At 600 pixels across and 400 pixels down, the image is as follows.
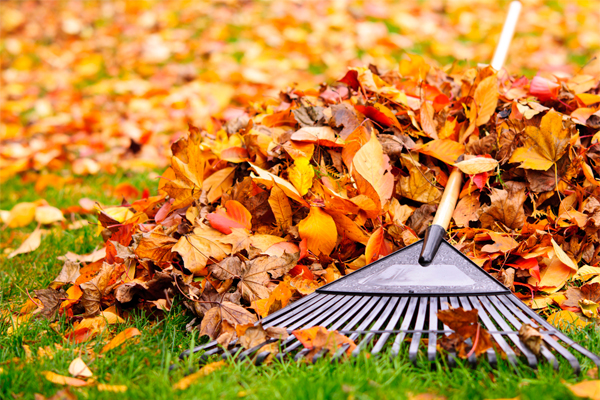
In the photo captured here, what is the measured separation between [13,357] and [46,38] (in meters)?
4.48

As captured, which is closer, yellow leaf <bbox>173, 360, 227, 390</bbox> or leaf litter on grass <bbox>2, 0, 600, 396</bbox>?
yellow leaf <bbox>173, 360, 227, 390</bbox>

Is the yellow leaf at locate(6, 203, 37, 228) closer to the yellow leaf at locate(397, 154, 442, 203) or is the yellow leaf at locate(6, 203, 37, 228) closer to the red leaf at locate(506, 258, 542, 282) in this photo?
the yellow leaf at locate(397, 154, 442, 203)

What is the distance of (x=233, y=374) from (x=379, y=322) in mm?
392

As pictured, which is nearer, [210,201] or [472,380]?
[472,380]

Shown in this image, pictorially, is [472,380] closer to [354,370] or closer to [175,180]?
[354,370]

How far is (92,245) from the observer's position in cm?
206

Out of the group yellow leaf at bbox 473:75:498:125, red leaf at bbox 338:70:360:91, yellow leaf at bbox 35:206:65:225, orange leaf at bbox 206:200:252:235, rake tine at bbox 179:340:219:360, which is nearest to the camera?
rake tine at bbox 179:340:219:360

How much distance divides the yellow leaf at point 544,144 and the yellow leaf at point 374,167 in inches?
17.0

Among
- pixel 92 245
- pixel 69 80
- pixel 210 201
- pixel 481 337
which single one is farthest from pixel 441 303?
pixel 69 80

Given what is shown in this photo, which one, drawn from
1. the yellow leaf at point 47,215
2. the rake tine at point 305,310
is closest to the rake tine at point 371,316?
the rake tine at point 305,310

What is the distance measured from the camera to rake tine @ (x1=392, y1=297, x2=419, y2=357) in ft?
3.85

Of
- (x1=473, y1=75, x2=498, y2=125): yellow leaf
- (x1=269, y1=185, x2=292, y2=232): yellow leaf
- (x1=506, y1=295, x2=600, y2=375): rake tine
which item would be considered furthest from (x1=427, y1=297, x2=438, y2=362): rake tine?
(x1=473, y1=75, x2=498, y2=125): yellow leaf

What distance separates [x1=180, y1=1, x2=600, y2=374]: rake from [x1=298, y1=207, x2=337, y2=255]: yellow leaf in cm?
15

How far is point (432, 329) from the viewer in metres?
1.22
